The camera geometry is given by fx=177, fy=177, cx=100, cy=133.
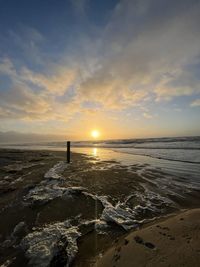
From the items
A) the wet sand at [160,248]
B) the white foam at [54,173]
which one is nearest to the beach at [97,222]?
the wet sand at [160,248]

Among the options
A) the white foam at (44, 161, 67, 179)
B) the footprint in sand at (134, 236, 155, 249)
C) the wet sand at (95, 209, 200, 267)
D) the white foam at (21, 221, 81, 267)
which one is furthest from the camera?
the white foam at (44, 161, 67, 179)

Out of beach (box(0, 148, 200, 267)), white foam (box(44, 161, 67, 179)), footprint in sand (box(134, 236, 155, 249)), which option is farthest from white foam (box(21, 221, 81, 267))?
white foam (box(44, 161, 67, 179))

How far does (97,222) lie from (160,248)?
1.93m

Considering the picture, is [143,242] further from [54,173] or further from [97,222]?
[54,173]

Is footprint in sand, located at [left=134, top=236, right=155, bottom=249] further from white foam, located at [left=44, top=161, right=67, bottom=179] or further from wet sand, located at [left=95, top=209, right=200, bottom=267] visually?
white foam, located at [left=44, top=161, right=67, bottom=179]

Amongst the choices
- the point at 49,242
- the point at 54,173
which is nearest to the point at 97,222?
the point at 49,242

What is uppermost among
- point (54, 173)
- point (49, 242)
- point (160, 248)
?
point (160, 248)

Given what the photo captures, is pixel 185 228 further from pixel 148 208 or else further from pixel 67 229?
pixel 67 229

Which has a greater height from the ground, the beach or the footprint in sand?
the footprint in sand

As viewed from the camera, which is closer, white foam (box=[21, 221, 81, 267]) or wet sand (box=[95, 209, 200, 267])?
wet sand (box=[95, 209, 200, 267])

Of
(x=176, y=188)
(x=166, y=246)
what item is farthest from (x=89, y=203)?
(x=176, y=188)

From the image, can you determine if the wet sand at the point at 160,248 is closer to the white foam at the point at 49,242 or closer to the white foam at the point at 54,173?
the white foam at the point at 49,242

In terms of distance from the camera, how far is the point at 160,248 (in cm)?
297

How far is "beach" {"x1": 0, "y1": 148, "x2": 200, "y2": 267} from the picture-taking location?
124 inches
